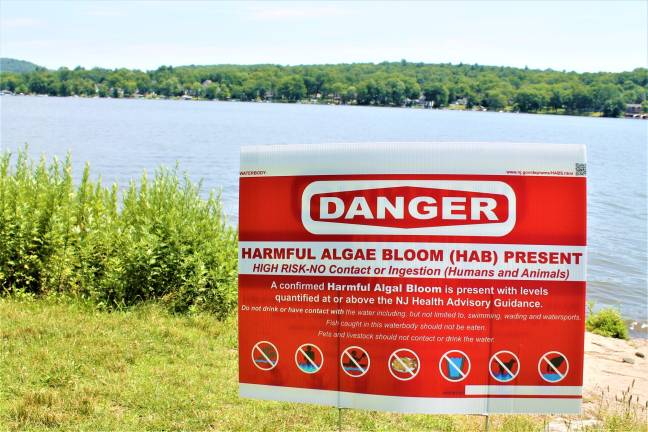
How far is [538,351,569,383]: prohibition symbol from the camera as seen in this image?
4582 mm

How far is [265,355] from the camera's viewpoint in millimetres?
4844

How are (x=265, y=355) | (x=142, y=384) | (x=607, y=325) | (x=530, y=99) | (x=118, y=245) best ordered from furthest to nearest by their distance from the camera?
1. (x=530, y=99)
2. (x=607, y=325)
3. (x=118, y=245)
4. (x=142, y=384)
5. (x=265, y=355)

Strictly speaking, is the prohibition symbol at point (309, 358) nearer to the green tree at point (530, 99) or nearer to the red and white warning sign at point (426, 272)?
the red and white warning sign at point (426, 272)

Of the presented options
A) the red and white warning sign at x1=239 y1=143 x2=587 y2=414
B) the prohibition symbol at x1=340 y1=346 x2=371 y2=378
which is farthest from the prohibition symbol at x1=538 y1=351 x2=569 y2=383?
the prohibition symbol at x1=340 y1=346 x2=371 y2=378

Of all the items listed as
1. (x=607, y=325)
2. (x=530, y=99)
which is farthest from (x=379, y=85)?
(x=607, y=325)

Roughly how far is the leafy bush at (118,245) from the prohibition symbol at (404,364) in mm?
5224

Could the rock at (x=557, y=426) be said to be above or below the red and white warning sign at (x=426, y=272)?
below

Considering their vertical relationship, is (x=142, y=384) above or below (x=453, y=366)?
below

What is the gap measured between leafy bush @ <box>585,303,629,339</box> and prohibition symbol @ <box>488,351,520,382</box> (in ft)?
30.5

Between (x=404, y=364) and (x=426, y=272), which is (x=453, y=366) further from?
(x=426, y=272)

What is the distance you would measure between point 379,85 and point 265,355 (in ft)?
543

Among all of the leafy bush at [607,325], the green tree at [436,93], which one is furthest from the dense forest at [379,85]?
the leafy bush at [607,325]

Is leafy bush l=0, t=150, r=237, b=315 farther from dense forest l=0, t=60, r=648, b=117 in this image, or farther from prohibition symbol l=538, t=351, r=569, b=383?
dense forest l=0, t=60, r=648, b=117

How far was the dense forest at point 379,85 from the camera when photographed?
6112 inches
